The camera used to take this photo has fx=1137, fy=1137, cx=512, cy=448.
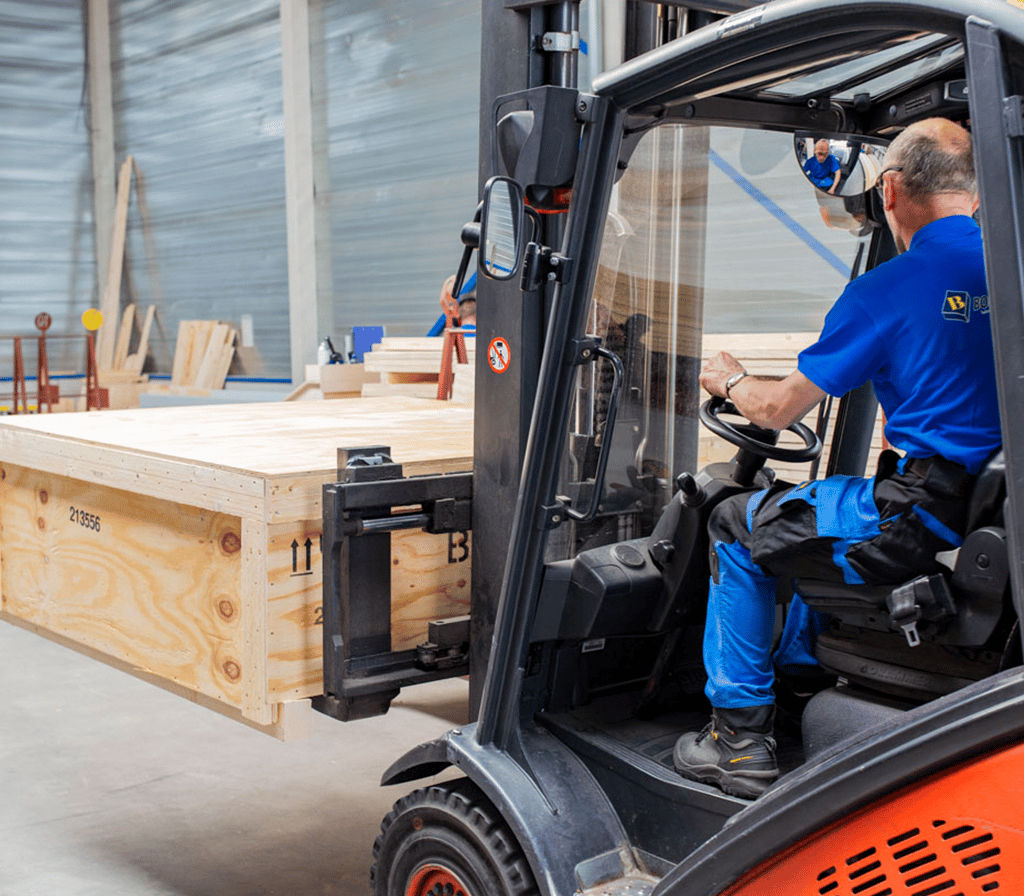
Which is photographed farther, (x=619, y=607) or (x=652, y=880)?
(x=619, y=607)

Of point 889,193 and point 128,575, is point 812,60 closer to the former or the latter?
point 889,193

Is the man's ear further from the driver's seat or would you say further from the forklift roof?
the driver's seat

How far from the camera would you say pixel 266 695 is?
9.46 feet

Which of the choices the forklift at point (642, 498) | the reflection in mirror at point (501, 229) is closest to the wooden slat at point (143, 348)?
the forklift at point (642, 498)

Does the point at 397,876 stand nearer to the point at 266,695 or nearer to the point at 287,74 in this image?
the point at 266,695

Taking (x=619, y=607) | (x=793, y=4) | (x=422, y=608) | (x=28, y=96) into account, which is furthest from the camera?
(x=28, y=96)

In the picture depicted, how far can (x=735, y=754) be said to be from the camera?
235 cm

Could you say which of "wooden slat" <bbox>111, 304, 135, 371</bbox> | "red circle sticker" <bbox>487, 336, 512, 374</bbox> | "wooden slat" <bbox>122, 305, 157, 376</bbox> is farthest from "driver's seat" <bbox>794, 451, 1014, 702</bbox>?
"wooden slat" <bbox>111, 304, 135, 371</bbox>

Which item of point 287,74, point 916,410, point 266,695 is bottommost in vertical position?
point 266,695

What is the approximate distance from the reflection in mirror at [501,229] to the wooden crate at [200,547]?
88cm

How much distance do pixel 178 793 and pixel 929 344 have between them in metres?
3.73

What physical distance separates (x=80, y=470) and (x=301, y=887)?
156cm

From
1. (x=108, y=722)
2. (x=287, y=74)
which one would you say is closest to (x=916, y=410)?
(x=108, y=722)

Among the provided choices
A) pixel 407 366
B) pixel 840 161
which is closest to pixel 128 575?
pixel 840 161
